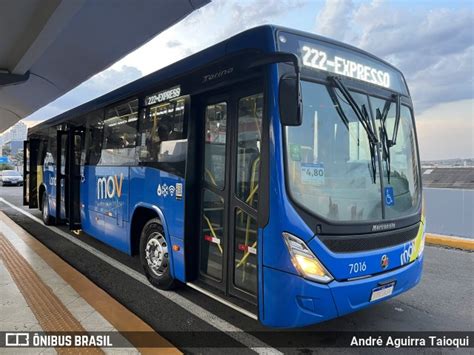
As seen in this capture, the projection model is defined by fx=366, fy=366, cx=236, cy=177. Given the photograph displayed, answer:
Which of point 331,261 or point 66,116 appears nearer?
point 331,261

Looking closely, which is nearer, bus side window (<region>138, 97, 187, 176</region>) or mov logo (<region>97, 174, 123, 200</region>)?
bus side window (<region>138, 97, 187, 176</region>)

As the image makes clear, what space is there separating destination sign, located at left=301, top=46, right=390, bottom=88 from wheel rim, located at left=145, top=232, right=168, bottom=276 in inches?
116

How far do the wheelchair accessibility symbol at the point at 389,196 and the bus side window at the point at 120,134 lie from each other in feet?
11.8

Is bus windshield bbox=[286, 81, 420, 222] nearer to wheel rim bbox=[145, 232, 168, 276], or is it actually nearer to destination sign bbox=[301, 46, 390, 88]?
destination sign bbox=[301, 46, 390, 88]

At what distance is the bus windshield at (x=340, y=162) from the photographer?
3262mm

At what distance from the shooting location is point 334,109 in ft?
11.4

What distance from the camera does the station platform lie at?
341 centimetres

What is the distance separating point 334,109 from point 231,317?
2573 millimetres

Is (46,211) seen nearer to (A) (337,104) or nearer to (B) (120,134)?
(B) (120,134)

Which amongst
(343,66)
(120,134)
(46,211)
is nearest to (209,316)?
(343,66)

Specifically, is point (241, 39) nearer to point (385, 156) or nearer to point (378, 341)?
point (385, 156)

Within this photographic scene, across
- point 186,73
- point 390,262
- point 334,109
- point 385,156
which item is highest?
point 186,73

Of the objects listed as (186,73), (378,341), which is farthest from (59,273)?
(378,341)

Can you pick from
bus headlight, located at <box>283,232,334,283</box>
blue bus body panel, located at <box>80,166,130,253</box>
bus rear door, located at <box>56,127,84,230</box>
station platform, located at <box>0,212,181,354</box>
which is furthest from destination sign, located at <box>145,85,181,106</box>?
bus rear door, located at <box>56,127,84,230</box>
